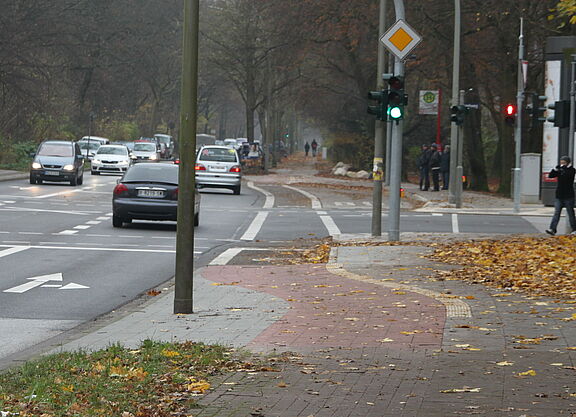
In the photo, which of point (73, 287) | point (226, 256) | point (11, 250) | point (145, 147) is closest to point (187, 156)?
point (73, 287)

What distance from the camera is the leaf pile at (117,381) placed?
7.20 metres

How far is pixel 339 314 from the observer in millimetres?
12523

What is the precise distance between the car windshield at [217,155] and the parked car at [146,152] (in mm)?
22384

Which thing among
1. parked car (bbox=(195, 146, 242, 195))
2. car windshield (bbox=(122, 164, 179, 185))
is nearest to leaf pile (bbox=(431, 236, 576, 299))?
car windshield (bbox=(122, 164, 179, 185))

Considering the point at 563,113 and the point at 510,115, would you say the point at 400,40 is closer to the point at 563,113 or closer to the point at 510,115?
the point at 563,113

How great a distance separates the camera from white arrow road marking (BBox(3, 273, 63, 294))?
15.4 metres

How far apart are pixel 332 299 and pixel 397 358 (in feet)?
15.4

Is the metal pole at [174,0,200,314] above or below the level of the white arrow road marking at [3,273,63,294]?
above

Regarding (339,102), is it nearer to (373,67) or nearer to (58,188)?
(373,67)

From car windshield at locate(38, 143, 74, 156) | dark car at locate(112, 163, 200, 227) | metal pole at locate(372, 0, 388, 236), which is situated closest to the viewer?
metal pole at locate(372, 0, 388, 236)

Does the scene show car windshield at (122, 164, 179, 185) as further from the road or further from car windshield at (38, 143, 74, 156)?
car windshield at (38, 143, 74, 156)

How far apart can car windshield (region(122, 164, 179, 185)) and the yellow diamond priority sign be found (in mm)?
6831

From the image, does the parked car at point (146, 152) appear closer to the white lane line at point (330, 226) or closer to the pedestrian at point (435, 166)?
the pedestrian at point (435, 166)

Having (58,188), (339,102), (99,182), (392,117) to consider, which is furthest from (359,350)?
(339,102)
